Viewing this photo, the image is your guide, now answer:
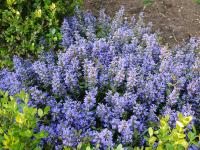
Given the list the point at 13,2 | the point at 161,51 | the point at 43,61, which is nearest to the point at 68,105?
the point at 43,61

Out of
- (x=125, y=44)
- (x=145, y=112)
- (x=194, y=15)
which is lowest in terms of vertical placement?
(x=145, y=112)

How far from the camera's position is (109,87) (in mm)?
2928

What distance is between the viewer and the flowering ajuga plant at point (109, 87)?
252cm

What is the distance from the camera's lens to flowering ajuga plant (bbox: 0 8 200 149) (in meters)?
2.52

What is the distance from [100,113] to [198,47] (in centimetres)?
148

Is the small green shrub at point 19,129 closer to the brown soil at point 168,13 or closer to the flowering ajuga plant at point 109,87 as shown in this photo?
the flowering ajuga plant at point 109,87

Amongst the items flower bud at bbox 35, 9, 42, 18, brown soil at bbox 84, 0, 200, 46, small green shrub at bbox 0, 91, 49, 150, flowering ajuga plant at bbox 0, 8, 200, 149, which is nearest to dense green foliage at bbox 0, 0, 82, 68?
flower bud at bbox 35, 9, 42, 18

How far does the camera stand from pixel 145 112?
8.69ft

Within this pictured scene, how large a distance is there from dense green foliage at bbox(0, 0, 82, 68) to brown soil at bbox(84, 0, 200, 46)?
144 cm

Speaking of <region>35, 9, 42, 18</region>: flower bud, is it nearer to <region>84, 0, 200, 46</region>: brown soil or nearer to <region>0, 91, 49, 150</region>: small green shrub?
<region>0, 91, 49, 150</region>: small green shrub

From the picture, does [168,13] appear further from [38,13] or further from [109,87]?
[109,87]

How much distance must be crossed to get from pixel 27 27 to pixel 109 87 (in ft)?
3.82

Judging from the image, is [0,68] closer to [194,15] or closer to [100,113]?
[100,113]

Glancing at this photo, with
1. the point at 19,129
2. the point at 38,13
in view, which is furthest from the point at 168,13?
the point at 19,129
